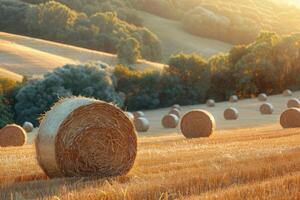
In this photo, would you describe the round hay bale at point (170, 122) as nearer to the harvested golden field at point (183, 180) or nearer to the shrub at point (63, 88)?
the shrub at point (63, 88)

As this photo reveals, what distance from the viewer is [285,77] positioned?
5516 centimetres

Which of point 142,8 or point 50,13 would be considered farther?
point 142,8

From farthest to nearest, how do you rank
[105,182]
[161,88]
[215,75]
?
[215,75] → [161,88] → [105,182]

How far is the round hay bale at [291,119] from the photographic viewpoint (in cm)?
2547

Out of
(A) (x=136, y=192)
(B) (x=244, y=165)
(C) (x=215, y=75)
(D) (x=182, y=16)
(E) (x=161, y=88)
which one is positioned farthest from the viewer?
(D) (x=182, y=16)

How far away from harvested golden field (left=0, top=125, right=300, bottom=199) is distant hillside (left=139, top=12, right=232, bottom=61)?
77446 mm

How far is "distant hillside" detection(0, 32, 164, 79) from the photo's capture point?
58.2m

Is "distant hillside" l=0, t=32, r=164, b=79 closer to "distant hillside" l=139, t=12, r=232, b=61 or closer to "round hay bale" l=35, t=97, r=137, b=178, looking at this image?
"distant hillside" l=139, t=12, r=232, b=61

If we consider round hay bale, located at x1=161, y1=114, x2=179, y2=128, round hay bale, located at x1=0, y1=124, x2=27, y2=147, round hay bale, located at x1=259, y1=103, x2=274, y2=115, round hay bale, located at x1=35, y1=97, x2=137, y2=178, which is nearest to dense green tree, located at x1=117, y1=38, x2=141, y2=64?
round hay bale, located at x1=259, y1=103, x2=274, y2=115

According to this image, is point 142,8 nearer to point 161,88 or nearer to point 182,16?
point 182,16

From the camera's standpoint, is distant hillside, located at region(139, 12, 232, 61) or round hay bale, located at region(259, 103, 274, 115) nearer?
round hay bale, located at region(259, 103, 274, 115)

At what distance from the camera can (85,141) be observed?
10.9 metres

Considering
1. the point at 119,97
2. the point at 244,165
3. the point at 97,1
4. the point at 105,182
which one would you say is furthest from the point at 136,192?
the point at 97,1

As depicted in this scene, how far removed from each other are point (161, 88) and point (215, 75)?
5.80 m
